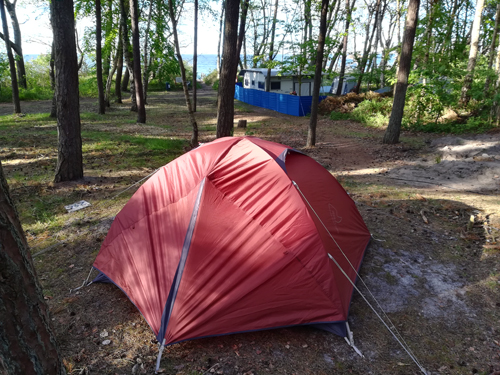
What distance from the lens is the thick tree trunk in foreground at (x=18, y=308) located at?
6.18 feet

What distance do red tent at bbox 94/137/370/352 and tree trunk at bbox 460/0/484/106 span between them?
14.5 meters

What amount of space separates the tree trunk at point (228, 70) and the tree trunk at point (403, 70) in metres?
6.21

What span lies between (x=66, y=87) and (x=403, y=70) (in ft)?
35.4

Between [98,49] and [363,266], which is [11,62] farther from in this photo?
[363,266]

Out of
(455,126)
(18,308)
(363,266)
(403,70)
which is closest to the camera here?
(18,308)

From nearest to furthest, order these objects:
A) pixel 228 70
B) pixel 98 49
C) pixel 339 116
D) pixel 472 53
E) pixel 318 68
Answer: pixel 228 70, pixel 318 68, pixel 472 53, pixel 98 49, pixel 339 116

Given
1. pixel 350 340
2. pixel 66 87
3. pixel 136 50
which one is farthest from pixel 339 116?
pixel 350 340

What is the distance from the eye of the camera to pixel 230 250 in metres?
3.84

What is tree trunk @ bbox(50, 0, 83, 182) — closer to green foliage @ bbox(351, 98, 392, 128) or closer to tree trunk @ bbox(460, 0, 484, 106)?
green foliage @ bbox(351, 98, 392, 128)

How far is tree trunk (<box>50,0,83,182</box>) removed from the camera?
7.20 metres

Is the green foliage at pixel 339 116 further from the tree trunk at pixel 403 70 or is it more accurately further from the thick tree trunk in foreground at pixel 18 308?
the thick tree trunk in foreground at pixel 18 308

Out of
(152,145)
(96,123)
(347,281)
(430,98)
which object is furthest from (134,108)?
(347,281)

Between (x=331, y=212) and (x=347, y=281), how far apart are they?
1.00m

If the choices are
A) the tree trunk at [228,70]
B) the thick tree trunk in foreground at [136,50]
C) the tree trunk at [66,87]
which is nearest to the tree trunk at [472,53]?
the tree trunk at [228,70]
